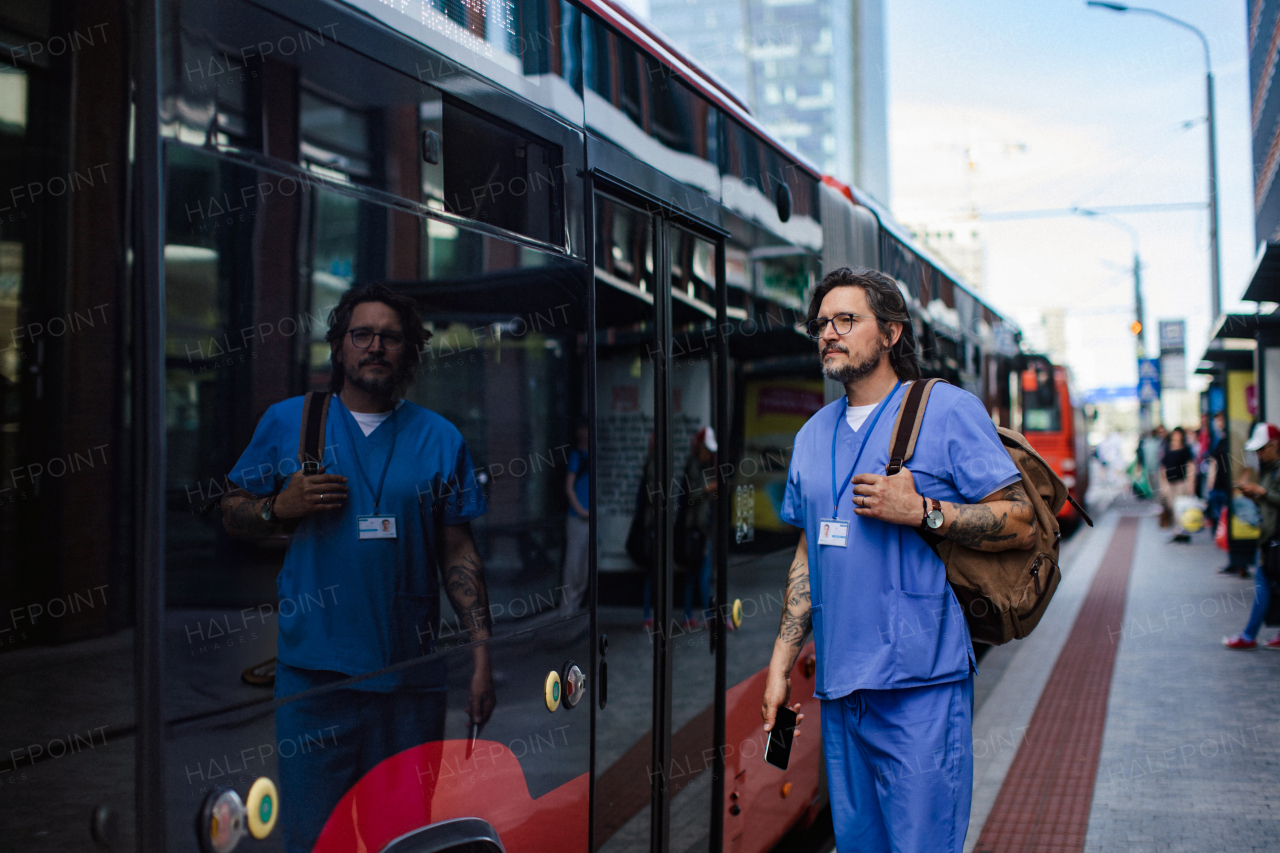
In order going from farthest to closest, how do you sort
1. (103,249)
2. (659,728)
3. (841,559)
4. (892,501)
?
(659,728)
(841,559)
(892,501)
(103,249)

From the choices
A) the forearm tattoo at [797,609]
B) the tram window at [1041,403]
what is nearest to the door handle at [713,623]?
the forearm tattoo at [797,609]

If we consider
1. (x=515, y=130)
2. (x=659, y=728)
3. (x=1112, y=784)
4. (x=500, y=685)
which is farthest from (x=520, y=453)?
(x=1112, y=784)

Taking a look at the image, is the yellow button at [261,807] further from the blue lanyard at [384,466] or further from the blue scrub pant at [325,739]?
the blue lanyard at [384,466]

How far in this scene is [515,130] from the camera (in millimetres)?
2609

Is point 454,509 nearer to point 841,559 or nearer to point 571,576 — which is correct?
point 571,576

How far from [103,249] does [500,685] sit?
4.23 ft

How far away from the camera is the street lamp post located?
19.3 m

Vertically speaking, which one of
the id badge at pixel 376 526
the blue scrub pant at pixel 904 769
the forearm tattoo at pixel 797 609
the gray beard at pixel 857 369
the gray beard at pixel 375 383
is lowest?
the blue scrub pant at pixel 904 769

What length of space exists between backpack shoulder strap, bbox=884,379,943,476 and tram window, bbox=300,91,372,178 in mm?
1484

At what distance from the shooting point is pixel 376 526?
2.11 m

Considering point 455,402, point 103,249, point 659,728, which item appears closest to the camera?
point 103,249

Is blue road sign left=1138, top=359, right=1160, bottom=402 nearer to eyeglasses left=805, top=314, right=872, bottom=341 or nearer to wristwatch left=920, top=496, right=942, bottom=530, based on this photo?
eyeglasses left=805, top=314, right=872, bottom=341

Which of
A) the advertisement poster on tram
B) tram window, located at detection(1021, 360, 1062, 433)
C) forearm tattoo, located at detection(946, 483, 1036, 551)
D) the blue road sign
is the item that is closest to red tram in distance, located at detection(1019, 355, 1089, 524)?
tram window, located at detection(1021, 360, 1062, 433)

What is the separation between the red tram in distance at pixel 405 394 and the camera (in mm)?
1610
